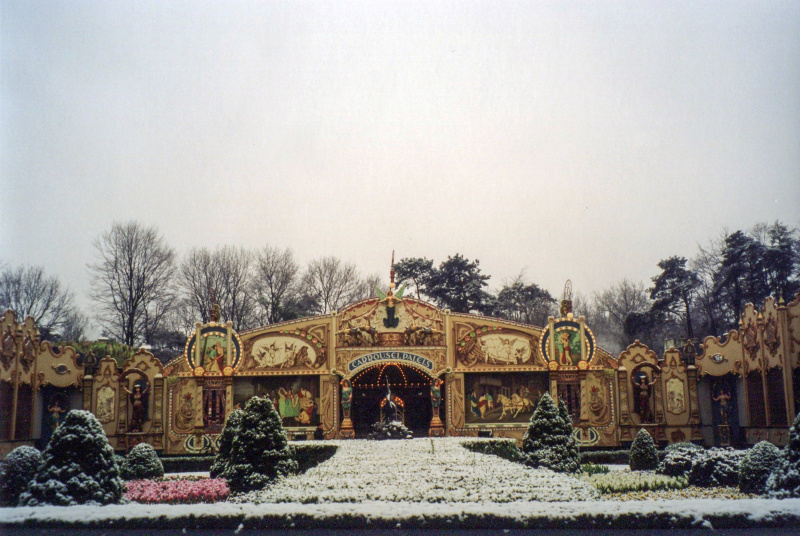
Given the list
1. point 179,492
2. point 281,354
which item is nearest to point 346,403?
point 281,354

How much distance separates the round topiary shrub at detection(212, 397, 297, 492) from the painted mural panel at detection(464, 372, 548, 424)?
1526 centimetres

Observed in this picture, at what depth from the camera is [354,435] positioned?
3394 cm

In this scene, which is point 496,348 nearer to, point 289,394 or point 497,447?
point 497,447

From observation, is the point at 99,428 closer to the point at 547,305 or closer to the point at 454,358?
the point at 454,358

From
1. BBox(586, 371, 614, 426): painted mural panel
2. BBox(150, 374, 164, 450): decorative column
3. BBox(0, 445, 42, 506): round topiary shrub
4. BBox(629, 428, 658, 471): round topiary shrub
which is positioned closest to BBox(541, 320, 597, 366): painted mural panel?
BBox(586, 371, 614, 426): painted mural panel

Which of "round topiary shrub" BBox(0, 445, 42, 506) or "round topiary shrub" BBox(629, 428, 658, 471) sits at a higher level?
"round topiary shrub" BBox(0, 445, 42, 506)

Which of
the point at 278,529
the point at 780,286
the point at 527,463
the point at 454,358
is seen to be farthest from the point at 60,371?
the point at 780,286

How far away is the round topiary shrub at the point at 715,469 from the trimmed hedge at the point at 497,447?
7.15m

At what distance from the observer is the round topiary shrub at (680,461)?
21484 mm

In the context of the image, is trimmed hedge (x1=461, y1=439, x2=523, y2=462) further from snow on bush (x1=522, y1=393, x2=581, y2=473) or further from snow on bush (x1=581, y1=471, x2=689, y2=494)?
snow on bush (x1=581, y1=471, x2=689, y2=494)

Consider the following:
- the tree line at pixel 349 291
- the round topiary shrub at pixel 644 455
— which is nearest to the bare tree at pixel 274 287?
the tree line at pixel 349 291

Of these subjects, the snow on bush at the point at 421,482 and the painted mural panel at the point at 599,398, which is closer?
the snow on bush at the point at 421,482

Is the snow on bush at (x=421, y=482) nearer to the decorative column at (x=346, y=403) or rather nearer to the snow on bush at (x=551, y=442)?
the snow on bush at (x=551, y=442)

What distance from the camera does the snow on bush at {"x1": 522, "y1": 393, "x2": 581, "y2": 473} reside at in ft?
77.8
